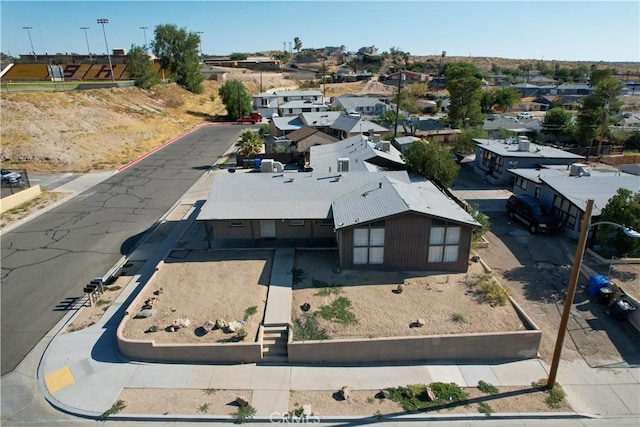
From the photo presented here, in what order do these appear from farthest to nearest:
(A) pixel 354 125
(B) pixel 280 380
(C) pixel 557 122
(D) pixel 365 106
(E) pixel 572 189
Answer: (D) pixel 365 106
(C) pixel 557 122
(A) pixel 354 125
(E) pixel 572 189
(B) pixel 280 380

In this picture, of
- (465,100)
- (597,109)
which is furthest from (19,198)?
(597,109)

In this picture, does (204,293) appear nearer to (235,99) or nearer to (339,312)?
(339,312)

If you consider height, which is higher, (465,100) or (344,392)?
(465,100)

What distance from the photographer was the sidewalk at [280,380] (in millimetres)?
14102

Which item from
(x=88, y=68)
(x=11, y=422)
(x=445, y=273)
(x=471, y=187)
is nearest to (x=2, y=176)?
(x=11, y=422)

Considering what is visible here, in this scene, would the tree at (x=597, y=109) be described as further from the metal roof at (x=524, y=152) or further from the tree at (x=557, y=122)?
the metal roof at (x=524, y=152)

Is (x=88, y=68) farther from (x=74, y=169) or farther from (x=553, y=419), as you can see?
(x=553, y=419)

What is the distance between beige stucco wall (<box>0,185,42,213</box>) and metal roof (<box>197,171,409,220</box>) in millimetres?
18337

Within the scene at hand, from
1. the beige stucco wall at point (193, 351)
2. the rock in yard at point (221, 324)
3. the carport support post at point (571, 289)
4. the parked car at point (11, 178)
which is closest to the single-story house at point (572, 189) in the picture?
the carport support post at point (571, 289)

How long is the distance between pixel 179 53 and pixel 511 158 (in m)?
86.2

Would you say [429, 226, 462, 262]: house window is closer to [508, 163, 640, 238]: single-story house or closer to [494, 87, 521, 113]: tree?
[508, 163, 640, 238]: single-story house

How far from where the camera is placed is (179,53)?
98.2 meters

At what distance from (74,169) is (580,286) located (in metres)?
46.2

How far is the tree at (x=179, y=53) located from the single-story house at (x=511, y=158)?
255ft
